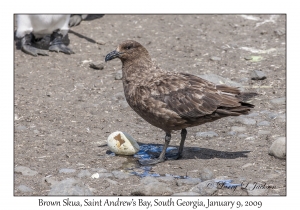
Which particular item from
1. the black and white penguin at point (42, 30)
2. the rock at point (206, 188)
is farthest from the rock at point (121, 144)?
the black and white penguin at point (42, 30)

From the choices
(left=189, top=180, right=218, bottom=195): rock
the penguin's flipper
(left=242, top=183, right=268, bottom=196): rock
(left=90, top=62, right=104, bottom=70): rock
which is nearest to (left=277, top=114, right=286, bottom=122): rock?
(left=242, top=183, right=268, bottom=196): rock

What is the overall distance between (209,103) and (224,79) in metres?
2.64

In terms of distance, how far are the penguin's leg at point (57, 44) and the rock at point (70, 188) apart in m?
5.25

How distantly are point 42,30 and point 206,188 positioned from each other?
6.25 metres

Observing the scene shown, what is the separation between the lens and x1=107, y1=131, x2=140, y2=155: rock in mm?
7008

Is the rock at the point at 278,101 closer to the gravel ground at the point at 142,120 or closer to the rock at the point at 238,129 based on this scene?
the gravel ground at the point at 142,120

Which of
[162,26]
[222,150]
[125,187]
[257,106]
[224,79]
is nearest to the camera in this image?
[125,187]

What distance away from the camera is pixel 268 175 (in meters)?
6.32

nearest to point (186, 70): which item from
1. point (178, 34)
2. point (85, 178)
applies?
point (178, 34)

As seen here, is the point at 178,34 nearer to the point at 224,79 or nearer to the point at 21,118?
the point at 224,79

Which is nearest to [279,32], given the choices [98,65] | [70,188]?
[98,65]

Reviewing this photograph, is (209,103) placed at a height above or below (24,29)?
below

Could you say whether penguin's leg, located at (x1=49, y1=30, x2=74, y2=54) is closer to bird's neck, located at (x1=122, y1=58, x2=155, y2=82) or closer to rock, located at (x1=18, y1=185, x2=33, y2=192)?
bird's neck, located at (x1=122, y1=58, x2=155, y2=82)

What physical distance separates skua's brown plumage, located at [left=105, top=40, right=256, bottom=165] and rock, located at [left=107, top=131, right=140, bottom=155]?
0.30 m
